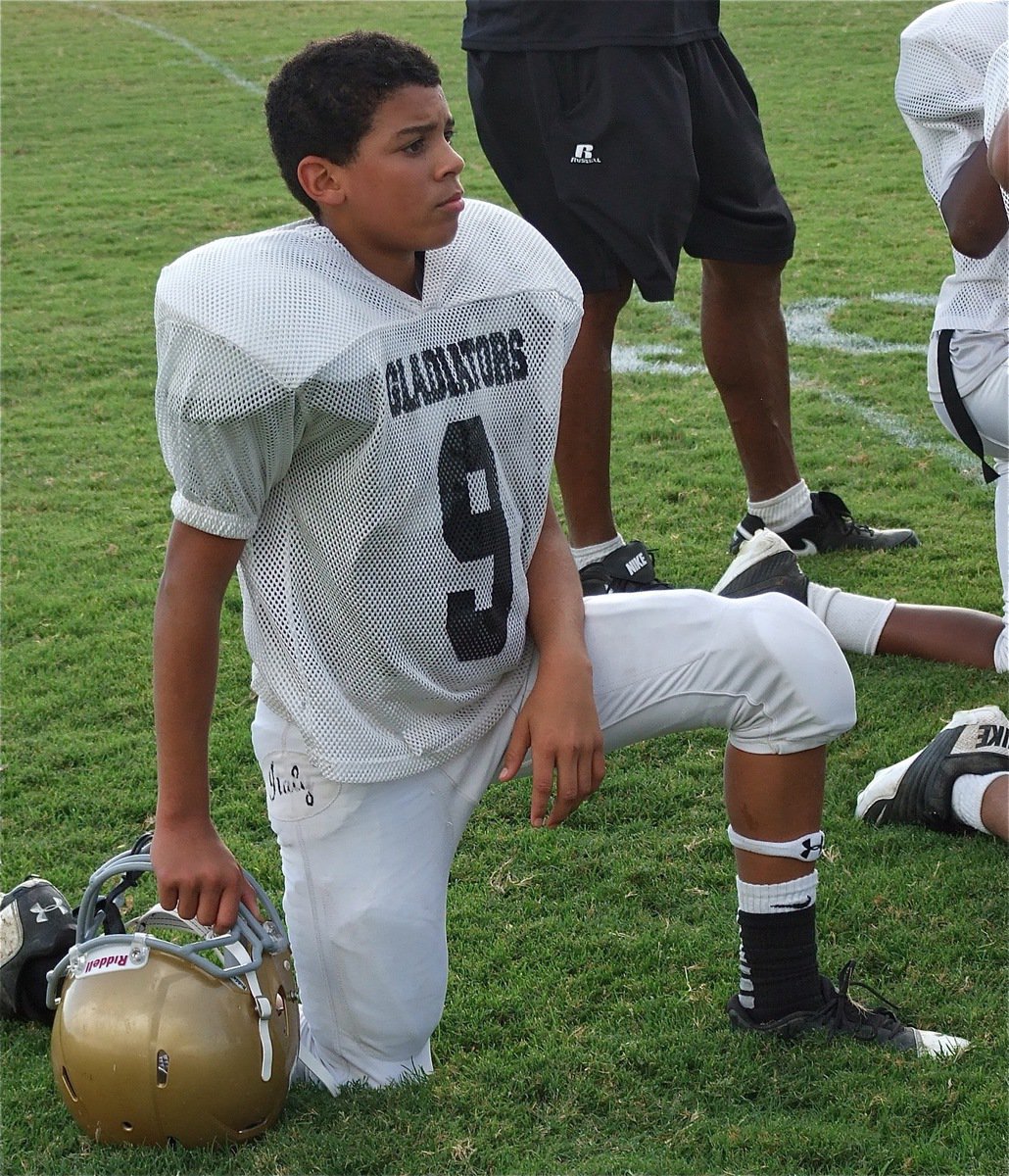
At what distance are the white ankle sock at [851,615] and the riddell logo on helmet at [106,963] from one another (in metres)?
1.99

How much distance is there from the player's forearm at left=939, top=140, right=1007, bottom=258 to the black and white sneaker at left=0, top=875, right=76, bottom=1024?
2165 mm

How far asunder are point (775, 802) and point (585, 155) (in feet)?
7.12

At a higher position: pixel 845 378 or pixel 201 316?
pixel 201 316

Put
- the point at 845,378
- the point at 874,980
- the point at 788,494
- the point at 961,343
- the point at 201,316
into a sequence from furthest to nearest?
1. the point at 845,378
2. the point at 788,494
3. the point at 961,343
4. the point at 874,980
5. the point at 201,316

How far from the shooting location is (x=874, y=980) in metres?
2.61

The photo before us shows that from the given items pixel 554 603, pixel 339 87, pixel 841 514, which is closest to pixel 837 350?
pixel 841 514

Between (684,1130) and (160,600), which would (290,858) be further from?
(684,1130)

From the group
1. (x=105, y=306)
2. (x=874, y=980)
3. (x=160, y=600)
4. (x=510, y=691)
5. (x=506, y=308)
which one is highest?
(x=506, y=308)

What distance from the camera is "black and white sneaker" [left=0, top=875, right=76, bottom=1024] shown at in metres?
2.62

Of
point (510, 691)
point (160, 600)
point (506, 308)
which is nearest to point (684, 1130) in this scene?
point (510, 691)

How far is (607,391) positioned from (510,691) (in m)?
1.74

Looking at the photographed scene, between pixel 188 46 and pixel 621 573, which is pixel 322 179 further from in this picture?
pixel 188 46

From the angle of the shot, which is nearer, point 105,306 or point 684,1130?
point 684,1130

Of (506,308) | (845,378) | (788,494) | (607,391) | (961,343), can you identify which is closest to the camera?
(506,308)
